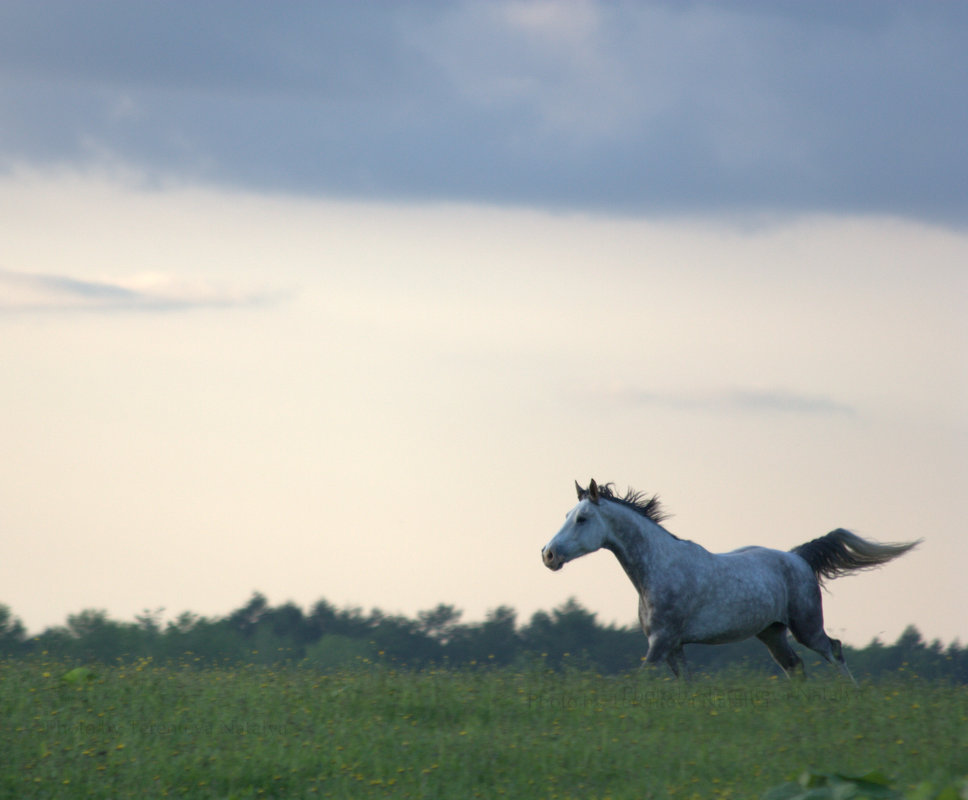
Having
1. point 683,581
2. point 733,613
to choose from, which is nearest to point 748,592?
point 733,613

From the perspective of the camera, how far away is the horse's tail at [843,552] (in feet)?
52.5

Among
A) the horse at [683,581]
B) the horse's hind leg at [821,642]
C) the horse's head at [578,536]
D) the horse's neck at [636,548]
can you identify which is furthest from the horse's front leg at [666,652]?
the horse's hind leg at [821,642]

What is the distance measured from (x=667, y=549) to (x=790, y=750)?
4.33m

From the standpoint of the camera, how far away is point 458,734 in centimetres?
1114

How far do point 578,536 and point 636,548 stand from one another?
791 millimetres

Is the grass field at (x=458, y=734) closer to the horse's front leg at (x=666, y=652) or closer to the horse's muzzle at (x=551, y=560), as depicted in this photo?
the horse's front leg at (x=666, y=652)

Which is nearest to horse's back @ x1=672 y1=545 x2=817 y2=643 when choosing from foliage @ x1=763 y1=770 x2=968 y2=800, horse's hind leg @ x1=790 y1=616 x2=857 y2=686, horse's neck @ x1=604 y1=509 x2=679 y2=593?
horse's hind leg @ x1=790 y1=616 x2=857 y2=686

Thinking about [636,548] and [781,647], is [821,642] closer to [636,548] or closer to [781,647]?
[781,647]

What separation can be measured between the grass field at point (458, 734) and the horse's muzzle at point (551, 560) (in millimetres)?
1154

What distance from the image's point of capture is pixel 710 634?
1423cm

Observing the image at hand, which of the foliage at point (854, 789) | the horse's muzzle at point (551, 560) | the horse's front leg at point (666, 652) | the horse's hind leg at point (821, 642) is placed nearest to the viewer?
the foliage at point (854, 789)

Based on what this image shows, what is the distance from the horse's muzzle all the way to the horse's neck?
2.32 ft

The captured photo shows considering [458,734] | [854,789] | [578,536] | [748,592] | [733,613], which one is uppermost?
[578,536]

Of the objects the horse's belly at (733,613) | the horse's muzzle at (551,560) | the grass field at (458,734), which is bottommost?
the grass field at (458,734)
